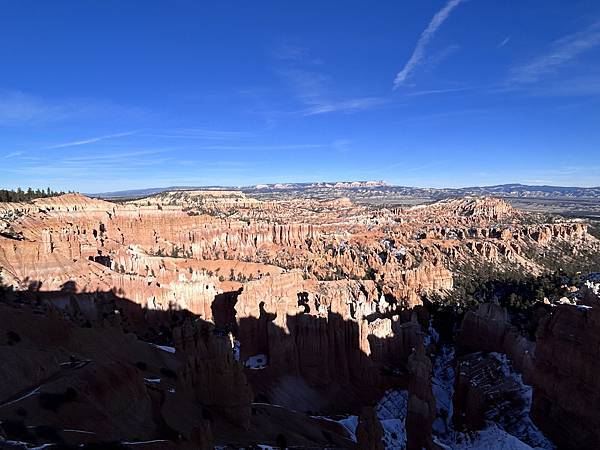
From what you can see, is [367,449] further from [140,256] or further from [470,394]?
[140,256]

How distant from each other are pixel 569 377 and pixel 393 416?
12.1 metres

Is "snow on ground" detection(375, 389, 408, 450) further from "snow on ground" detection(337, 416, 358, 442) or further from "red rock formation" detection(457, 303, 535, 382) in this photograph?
"red rock formation" detection(457, 303, 535, 382)

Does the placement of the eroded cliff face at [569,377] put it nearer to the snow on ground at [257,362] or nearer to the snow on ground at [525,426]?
the snow on ground at [525,426]

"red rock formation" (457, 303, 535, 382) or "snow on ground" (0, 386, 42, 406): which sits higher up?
"snow on ground" (0, 386, 42, 406)

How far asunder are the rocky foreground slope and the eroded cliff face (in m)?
0.11

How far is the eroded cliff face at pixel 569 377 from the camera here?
26.5 metres

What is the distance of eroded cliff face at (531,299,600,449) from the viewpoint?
86.8 ft

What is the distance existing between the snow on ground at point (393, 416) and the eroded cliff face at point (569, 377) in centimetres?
897

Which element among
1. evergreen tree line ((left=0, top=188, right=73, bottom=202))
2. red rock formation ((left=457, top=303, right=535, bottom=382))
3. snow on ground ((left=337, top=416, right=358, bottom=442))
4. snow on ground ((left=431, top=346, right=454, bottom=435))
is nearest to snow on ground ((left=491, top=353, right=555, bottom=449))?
red rock formation ((left=457, top=303, right=535, bottom=382))

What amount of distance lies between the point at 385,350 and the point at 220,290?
22762mm

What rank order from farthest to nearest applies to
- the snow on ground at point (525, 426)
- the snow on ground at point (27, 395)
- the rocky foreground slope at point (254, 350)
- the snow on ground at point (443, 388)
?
the snow on ground at point (443, 388) → the snow on ground at point (525, 426) → the rocky foreground slope at point (254, 350) → the snow on ground at point (27, 395)

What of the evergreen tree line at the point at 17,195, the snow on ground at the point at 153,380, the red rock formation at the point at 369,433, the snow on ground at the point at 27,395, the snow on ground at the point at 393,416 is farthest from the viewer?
the evergreen tree line at the point at 17,195

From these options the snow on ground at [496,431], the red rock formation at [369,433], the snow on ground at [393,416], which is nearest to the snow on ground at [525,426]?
the snow on ground at [496,431]

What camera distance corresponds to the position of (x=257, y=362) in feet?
120
